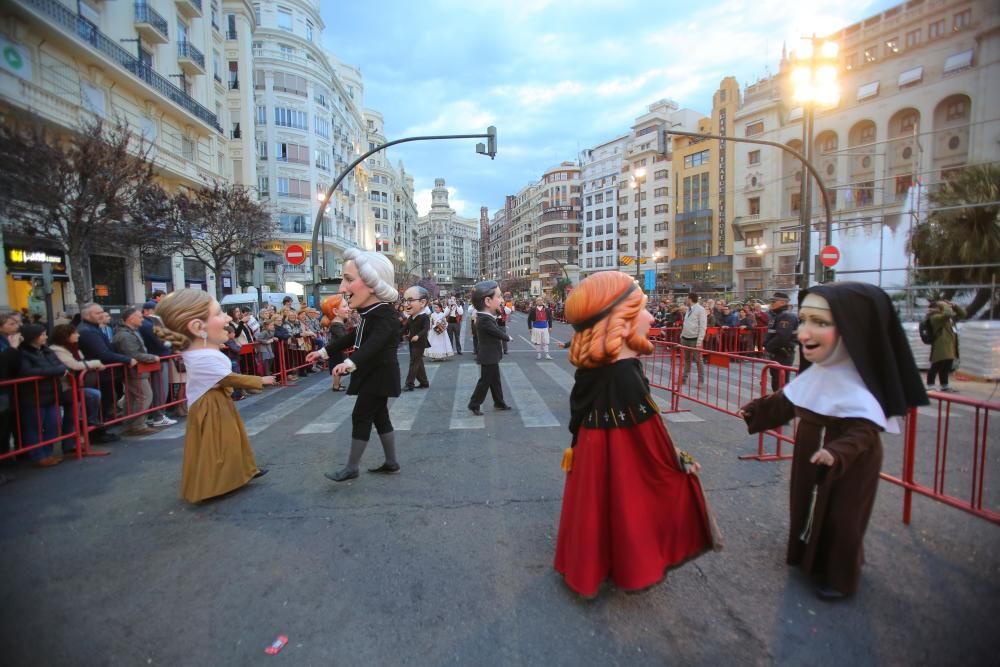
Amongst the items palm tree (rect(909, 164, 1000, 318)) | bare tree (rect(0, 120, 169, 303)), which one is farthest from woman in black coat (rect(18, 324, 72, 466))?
palm tree (rect(909, 164, 1000, 318))

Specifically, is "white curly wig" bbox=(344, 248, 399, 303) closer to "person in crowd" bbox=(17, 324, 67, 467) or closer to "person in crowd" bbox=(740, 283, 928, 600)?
"person in crowd" bbox=(740, 283, 928, 600)

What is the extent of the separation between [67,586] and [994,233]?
1769cm

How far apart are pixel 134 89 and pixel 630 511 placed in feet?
79.1

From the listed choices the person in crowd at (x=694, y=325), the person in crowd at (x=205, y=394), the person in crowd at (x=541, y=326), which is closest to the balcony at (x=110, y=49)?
the person in crowd at (x=205, y=394)

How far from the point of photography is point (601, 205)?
260 feet

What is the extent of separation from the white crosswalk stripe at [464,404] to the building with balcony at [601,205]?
65.9m

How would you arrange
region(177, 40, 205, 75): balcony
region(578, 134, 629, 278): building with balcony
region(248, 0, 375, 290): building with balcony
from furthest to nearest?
region(578, 134, 629, 278): building with balcony → region(248, 0, 375, 290): building with balcony → region(177, 40, 205, 75): balcony

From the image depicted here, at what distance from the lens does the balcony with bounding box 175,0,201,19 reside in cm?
2306

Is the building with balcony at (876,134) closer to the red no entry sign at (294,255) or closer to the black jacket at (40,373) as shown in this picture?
the black jacket at (40,373)

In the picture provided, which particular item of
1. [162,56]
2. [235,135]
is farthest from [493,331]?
[235,135]

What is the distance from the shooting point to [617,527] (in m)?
2.49

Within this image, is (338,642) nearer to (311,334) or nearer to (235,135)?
(311,334)

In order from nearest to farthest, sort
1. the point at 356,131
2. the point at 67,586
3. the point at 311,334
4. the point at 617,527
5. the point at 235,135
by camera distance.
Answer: the point at 617,527, the point at 67,586, the point at 311,334, the point at 235,135, the point at 356,131

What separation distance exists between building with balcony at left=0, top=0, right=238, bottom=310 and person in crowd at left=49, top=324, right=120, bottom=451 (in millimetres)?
2717
